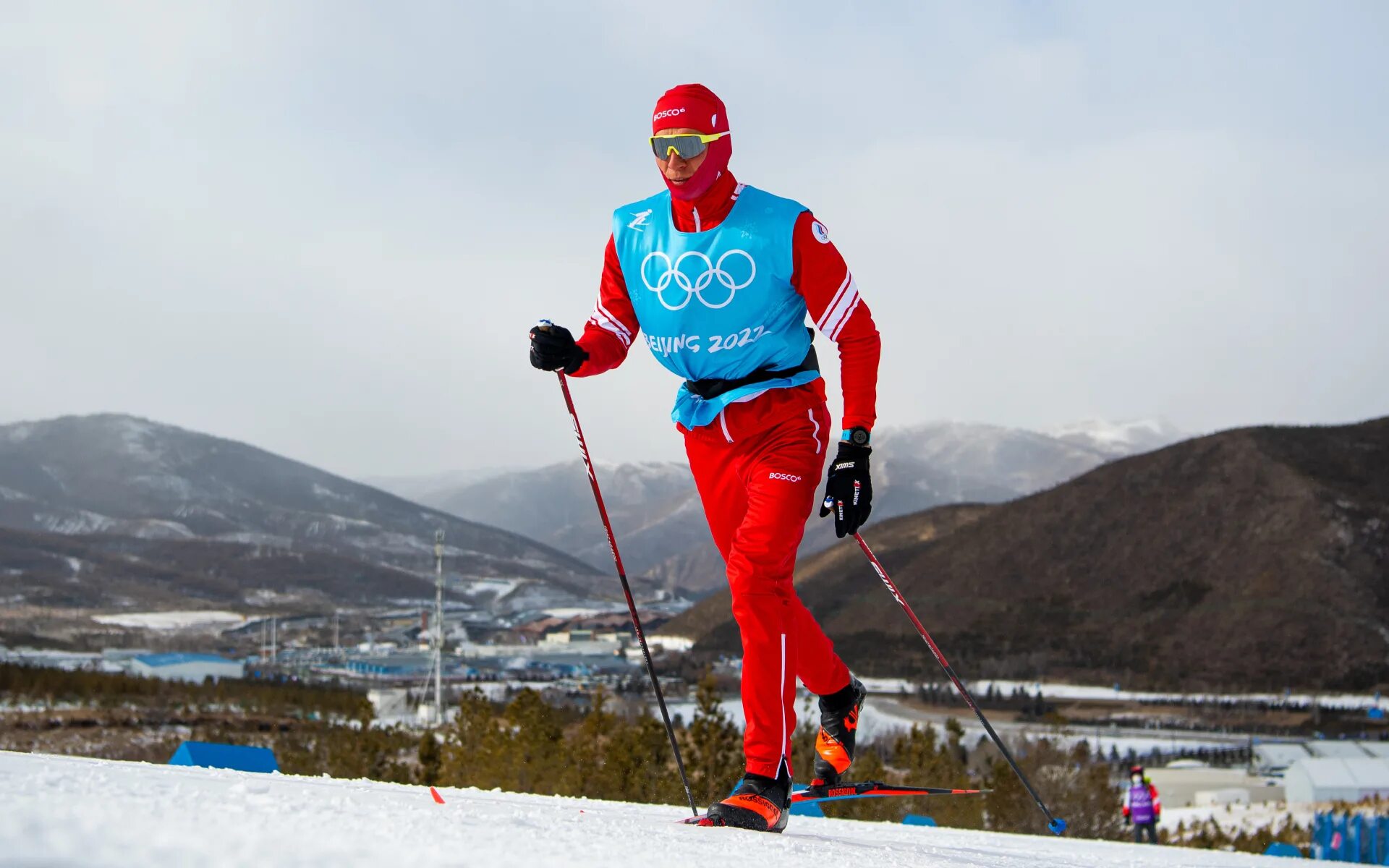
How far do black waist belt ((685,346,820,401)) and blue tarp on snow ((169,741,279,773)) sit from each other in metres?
1.91

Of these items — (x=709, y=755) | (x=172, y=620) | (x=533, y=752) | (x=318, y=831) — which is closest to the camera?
(x=318, y=831)

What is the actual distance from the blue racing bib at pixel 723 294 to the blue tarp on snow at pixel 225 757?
1948 mm

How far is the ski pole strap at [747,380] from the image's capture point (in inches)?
159

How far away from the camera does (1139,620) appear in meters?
95.5

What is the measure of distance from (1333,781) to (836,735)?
136ft

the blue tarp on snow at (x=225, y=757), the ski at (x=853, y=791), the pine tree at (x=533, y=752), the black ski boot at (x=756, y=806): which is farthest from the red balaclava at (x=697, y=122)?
the pine tree at (x=533, y=752)

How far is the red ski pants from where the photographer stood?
12.5 ft

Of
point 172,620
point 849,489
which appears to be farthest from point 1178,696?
point 172,620

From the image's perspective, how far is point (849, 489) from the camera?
13.2ft

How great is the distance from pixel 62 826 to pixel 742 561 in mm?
2422

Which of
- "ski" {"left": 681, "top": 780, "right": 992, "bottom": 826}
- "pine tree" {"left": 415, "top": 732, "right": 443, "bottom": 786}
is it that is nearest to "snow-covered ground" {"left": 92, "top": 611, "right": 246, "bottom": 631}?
"pine tree" {"left": 415, "top": 732, "right": 443, "bottom": 786}

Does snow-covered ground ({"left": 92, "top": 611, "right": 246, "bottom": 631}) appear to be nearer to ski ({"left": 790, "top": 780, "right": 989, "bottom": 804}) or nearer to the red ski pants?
ski ({"left": 790, "top": 780, "right": 989, "bottom": 804})

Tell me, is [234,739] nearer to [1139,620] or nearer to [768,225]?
[768,225]

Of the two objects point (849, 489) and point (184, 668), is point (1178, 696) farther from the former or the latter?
point (849, 489)
